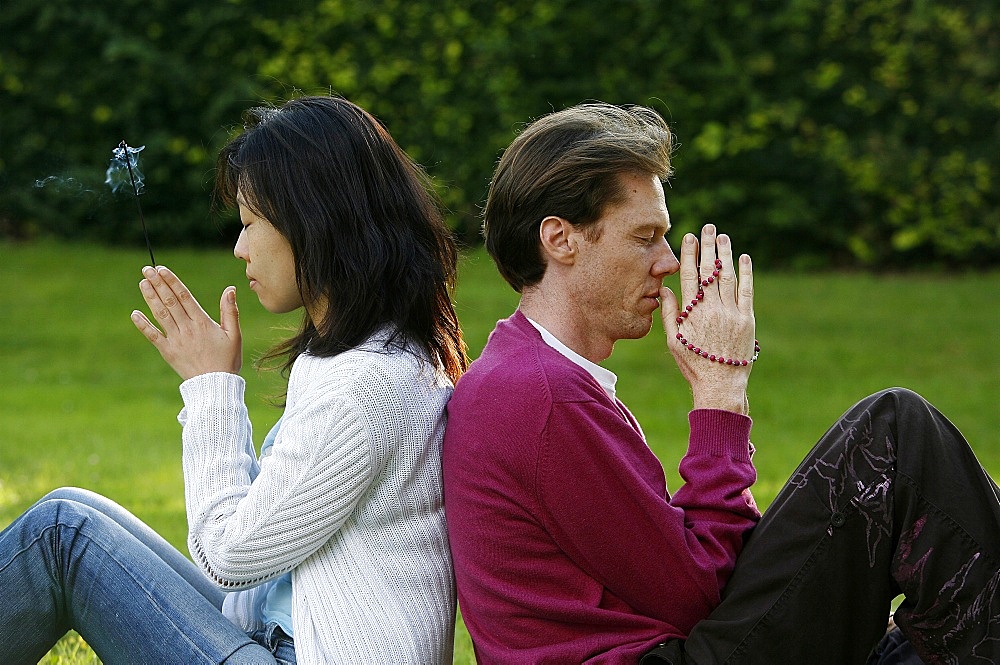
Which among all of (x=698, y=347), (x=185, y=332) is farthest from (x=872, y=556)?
(x=185, y=332)

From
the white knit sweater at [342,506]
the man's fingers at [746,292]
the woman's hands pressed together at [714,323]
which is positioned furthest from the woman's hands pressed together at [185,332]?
the man's fingers at [746,292]

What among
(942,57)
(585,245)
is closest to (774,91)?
(942,57)

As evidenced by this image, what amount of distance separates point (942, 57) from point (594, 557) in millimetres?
8459

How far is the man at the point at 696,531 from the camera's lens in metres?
2.06

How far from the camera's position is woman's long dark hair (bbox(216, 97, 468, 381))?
7.35 ft

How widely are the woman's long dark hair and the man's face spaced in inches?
11.6

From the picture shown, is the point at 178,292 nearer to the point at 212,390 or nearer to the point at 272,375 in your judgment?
the point at 212,390

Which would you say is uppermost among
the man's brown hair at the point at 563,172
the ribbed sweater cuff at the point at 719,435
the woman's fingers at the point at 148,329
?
the man's brown hair at the point at 563,172

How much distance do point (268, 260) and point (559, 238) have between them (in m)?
0.56

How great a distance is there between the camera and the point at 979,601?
81.4 inches

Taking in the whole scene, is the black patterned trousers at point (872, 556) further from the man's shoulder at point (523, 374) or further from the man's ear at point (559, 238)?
the man's ear at point (559, 238)

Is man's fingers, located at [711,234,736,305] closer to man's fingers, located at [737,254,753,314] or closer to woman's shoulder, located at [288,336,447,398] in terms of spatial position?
man's fingers, located at [737,254,753,314]

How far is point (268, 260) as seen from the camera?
2.29 metres

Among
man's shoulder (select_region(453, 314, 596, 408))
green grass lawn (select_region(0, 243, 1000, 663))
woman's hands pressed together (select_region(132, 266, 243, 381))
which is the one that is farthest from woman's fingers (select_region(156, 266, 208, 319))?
green grass lawn (select_region(0, 243, 1000, 663))
